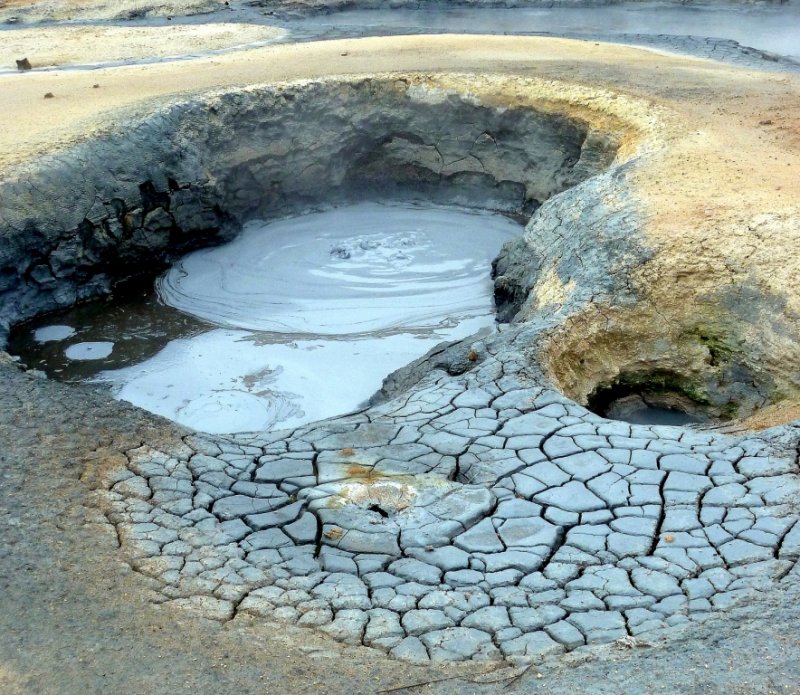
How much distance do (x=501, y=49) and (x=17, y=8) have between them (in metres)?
7.48

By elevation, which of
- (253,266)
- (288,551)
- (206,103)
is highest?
(206,103)

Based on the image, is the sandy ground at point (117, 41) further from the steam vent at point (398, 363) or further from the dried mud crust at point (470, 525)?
the dried mud crust at point (470, 525)

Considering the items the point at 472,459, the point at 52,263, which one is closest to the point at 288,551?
the point at 472,459

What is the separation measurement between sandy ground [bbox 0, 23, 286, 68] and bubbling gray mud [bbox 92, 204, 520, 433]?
2.98 metres

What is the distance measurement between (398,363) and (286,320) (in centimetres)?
116

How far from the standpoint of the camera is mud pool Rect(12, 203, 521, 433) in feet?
21.6

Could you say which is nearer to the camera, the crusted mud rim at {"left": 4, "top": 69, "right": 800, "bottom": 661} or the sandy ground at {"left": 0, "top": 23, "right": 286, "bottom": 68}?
the crusted mud rim at {"left": 4, "top": 69, "right": 800, "bottom": 661}

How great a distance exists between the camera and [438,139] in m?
9.38

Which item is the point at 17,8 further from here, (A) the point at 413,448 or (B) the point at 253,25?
(A) the point at 413,448

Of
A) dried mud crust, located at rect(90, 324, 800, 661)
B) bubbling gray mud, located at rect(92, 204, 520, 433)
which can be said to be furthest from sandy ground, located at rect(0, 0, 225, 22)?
dried mud crust, located at rect(90, 324, 800, 661)

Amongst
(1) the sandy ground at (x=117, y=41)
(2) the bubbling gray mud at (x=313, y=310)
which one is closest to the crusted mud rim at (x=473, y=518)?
(2) the bubbling gray mud at (x=313, y=310)

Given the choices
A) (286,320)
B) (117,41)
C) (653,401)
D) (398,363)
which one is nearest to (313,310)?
(286,320)

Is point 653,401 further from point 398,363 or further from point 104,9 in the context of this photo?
point 104,9

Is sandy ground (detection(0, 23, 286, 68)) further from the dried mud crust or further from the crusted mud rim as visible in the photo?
the dried mud crust
